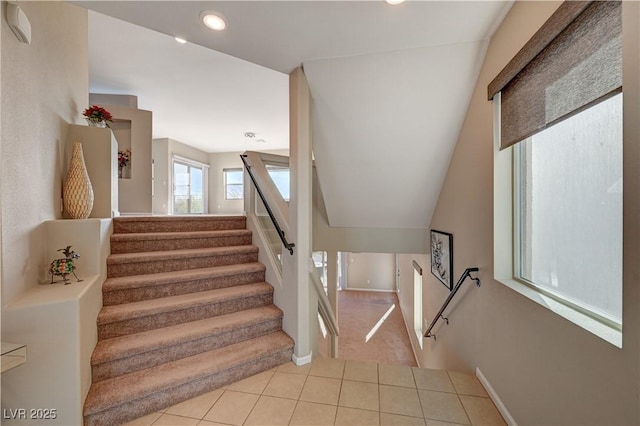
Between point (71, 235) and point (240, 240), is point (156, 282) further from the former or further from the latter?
point (240, 240)

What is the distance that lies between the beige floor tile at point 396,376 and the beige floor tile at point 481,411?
0.37 meters

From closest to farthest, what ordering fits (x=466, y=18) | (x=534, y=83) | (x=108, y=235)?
1. (x=534, y=83)
2. (x=466, y=18)
3. (x=108, y=235)

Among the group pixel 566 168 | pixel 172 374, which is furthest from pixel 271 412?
pixel 566 168

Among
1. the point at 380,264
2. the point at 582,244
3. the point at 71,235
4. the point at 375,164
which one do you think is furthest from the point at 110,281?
the point at 380,264

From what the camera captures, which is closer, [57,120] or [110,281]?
[57,120]

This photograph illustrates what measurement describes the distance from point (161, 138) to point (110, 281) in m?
5.76

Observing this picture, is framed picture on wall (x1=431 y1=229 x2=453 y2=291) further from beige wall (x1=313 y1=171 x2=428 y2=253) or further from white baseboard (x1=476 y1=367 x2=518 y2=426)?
white baseboard (x1=476 y1=367 x2=518 y2=426)

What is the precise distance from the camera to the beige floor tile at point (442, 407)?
1.68 m

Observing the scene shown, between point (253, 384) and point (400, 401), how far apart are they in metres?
1.09

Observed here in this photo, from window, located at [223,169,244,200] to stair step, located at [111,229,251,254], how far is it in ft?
17.4

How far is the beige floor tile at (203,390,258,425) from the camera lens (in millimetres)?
1630

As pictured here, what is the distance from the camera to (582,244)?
1197 mm

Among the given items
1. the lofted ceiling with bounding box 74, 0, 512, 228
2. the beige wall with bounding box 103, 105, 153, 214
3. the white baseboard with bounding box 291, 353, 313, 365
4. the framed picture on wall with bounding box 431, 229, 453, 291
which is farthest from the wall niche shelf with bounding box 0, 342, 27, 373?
the beige wall with bounding box 103, 105, 153, 214

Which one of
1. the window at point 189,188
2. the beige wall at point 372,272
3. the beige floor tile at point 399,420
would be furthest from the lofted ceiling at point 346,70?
the beige wall at point 372,272
